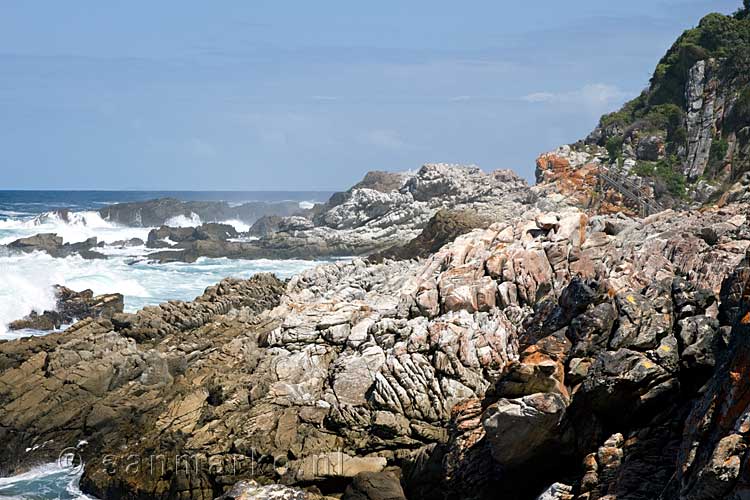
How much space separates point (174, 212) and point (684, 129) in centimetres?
5979

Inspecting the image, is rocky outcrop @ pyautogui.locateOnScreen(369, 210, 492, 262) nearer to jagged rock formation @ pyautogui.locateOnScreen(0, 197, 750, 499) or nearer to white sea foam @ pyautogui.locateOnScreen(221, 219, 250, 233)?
jagged rock formation @ pyautogui.locateOnScreen(0, 197, 750, 499)

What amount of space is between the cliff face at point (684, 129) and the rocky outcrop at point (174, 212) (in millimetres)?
45950

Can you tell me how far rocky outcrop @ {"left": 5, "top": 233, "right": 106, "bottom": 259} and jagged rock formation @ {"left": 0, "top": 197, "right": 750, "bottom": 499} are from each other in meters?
33.0

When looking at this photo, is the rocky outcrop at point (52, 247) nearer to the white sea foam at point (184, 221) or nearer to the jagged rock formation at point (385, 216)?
the jagged rock formation at point (385, 216)

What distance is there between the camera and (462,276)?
2002 cm

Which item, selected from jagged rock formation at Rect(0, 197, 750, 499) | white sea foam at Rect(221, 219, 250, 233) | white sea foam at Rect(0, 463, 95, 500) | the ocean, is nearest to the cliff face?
the ocean

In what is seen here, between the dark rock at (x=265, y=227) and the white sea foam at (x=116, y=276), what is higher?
the dark rock at (x=265, y=227)

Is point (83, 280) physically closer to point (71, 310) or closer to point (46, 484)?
point (71, 310)

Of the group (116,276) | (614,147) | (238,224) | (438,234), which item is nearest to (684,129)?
(614,147)

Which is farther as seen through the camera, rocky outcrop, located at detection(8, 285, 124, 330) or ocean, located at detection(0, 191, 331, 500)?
rocky outcrop, located at detection(8, 285, 124, 330)

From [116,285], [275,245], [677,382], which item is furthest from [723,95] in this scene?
[677,382]

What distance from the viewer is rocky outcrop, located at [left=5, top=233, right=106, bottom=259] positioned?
54219 millimetres

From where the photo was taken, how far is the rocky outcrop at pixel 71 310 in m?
30.7

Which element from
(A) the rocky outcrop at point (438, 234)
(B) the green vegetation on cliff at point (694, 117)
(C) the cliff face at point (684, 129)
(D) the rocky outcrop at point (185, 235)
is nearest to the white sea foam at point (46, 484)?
(A) the rocky outcrop at point (438, 234)
